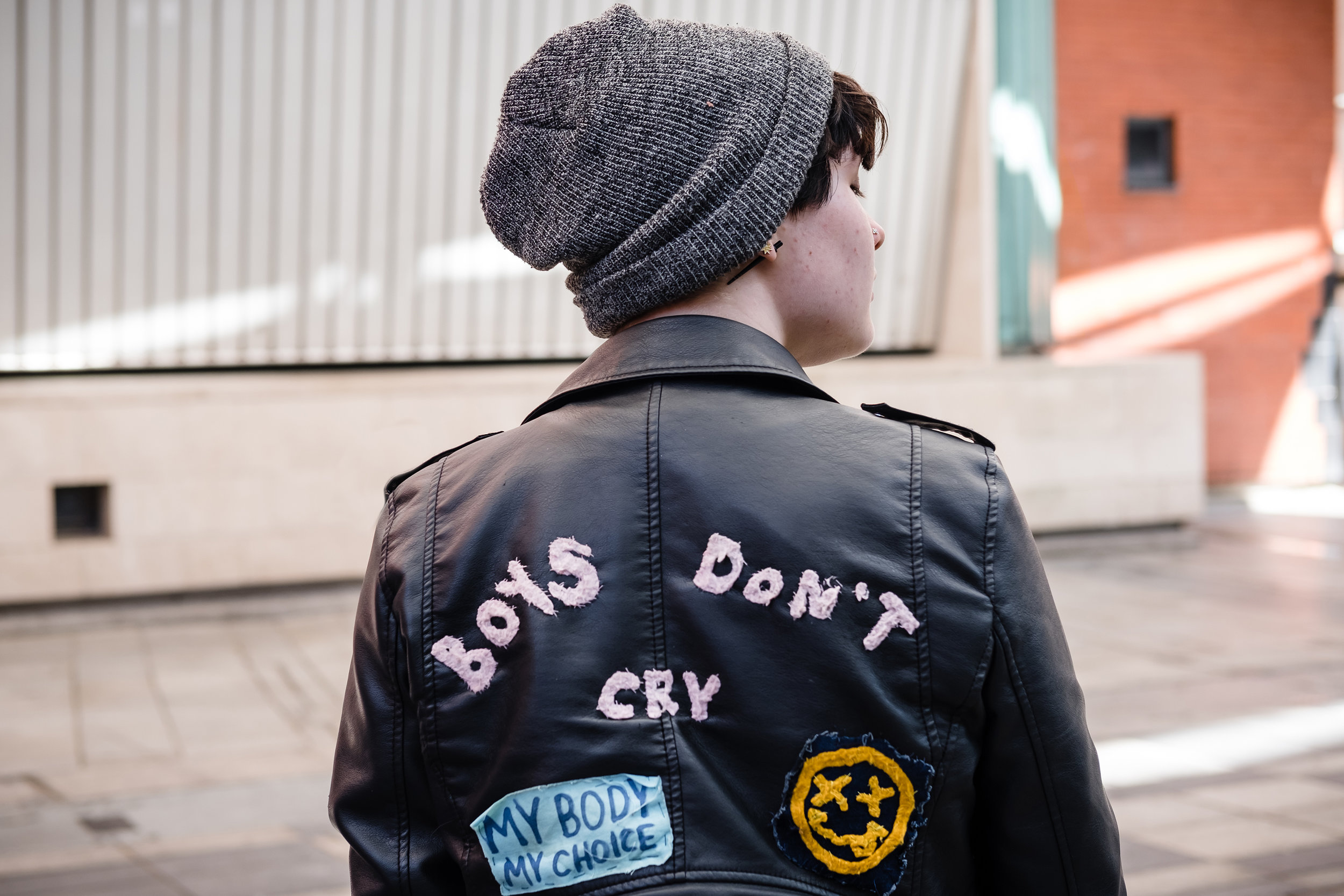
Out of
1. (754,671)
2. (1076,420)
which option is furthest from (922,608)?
(1076,420)

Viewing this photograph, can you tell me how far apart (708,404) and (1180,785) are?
3.77 meters

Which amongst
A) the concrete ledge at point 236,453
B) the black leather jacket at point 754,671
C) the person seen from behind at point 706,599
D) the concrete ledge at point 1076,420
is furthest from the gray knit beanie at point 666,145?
the concrete ledge at point 1076,420

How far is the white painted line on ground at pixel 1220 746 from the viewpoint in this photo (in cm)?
450

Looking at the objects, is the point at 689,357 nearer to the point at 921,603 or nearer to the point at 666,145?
the point at 666,145

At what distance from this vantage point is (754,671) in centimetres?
110

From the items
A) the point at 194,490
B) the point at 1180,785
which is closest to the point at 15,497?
the point at 194,490

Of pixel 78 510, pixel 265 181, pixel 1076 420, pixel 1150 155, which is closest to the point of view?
pixel 78 510

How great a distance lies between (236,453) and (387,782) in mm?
6550

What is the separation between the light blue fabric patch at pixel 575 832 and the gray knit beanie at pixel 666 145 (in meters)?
0.44

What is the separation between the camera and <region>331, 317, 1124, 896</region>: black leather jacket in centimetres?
110

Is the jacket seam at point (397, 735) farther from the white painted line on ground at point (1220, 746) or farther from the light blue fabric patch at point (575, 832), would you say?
the white painted line on ground at point (1220, 746)

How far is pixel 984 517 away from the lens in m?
1.10

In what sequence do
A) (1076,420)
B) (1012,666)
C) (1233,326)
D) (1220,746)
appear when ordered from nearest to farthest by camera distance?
(1012,666), (1220,746), (1076,420), (1233,326)

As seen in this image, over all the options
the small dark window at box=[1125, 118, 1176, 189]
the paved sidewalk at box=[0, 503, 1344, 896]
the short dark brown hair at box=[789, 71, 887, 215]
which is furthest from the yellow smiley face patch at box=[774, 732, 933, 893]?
the small dark window at box=[1125, 118, 1176, 189]
